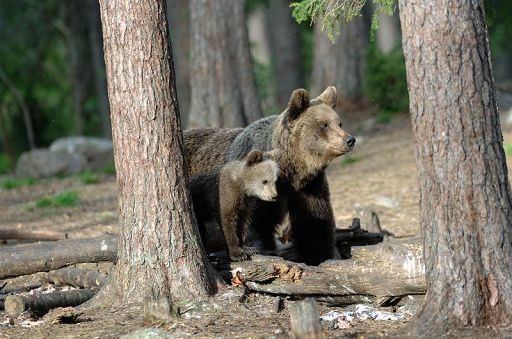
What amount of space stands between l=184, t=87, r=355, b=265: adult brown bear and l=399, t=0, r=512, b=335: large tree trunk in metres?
2.57

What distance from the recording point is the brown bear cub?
26.2 feet

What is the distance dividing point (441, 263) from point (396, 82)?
13.4 meters

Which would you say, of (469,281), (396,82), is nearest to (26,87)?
(396,82)

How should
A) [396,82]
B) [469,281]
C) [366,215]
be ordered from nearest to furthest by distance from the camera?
[469,281] < [366,215] < [396,82]

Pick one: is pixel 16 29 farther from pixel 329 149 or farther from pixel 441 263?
pixel 441 263

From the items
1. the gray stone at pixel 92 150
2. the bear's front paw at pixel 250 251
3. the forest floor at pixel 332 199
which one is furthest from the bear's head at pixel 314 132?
the gray stone at pixel 92 150

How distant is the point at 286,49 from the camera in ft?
82.8

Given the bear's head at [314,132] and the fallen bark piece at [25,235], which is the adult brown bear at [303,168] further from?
the fallen bark piece at [25,235]

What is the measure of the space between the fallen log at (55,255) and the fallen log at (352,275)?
4.36ft

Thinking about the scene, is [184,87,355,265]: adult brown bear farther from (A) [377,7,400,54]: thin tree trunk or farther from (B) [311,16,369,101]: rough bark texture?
(A) [377,7,400,54]: thin tree trunk

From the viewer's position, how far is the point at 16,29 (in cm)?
2936

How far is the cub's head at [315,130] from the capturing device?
8.60 meters

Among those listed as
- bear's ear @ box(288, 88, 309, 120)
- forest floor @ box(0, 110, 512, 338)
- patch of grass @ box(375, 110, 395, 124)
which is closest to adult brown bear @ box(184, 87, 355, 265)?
bear's ear @ box(288, 88, 309, 120)

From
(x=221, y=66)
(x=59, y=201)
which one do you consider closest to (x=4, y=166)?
(x=221, y=66)
